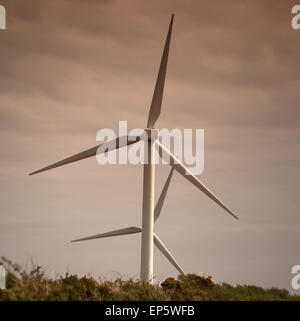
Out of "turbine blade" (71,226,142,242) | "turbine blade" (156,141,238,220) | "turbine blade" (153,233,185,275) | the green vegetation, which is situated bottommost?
the green vegetation

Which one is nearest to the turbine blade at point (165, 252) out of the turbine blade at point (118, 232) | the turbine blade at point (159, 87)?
the turbine blade at point (118, 232)

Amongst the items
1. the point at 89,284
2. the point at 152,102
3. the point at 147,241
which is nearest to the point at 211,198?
the point at 147,241

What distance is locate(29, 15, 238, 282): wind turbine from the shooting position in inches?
1430

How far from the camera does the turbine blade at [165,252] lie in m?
38.7

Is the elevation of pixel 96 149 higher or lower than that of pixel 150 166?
Answer: higher

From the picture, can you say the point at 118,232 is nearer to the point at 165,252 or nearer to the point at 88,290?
the point at 165,252

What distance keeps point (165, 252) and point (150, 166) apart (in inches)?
323

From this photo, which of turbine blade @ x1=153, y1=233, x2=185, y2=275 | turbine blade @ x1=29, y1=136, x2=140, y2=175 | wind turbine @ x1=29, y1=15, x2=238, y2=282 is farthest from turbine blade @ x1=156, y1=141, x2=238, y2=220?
turbine blade @ x1=153, y1=233, x2=185, y2=275

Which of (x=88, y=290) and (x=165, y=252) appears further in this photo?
(x=165, y=252)

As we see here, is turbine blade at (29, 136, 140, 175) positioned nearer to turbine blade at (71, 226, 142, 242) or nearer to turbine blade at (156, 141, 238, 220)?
turbine blade at (156, 141, 238, 220)

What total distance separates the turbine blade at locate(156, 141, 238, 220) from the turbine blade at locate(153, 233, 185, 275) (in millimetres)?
5923

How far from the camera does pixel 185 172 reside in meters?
36.8

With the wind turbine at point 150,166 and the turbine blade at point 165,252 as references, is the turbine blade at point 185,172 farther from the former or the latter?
the turbine blade at point 165,252

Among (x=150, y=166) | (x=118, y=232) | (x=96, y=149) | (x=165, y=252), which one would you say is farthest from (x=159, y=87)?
(x=165, y=252)
